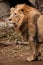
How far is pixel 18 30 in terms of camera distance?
559 cm

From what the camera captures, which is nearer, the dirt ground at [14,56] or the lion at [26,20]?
the lion at [26,20]

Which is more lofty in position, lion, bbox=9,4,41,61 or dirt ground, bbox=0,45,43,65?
lion, bbox=9,4,41,61

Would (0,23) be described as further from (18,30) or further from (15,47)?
(18,30)

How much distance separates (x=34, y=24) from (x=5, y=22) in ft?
14.1

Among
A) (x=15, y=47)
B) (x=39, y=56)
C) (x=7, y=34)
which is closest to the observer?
(x=39, y=56)

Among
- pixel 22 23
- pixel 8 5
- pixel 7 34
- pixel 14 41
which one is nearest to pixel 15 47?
pixel 14 41

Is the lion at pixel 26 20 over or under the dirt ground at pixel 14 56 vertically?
over

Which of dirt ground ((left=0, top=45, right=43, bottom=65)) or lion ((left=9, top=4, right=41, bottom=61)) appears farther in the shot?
dirt ground ((left=0, top=45, right=43, bottom=65))

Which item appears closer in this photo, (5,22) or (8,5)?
(5,22)

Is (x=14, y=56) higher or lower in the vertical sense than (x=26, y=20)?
lower

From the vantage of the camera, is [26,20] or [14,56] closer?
[26,20]

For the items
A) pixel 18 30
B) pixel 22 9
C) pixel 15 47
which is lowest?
pixel 15 47

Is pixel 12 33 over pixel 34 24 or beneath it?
beneath

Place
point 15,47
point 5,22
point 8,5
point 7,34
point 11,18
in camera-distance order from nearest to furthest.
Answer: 1. point 11,18
2. point 15,47
3. point 7,34
4. point 5,22
5. point 8,5
